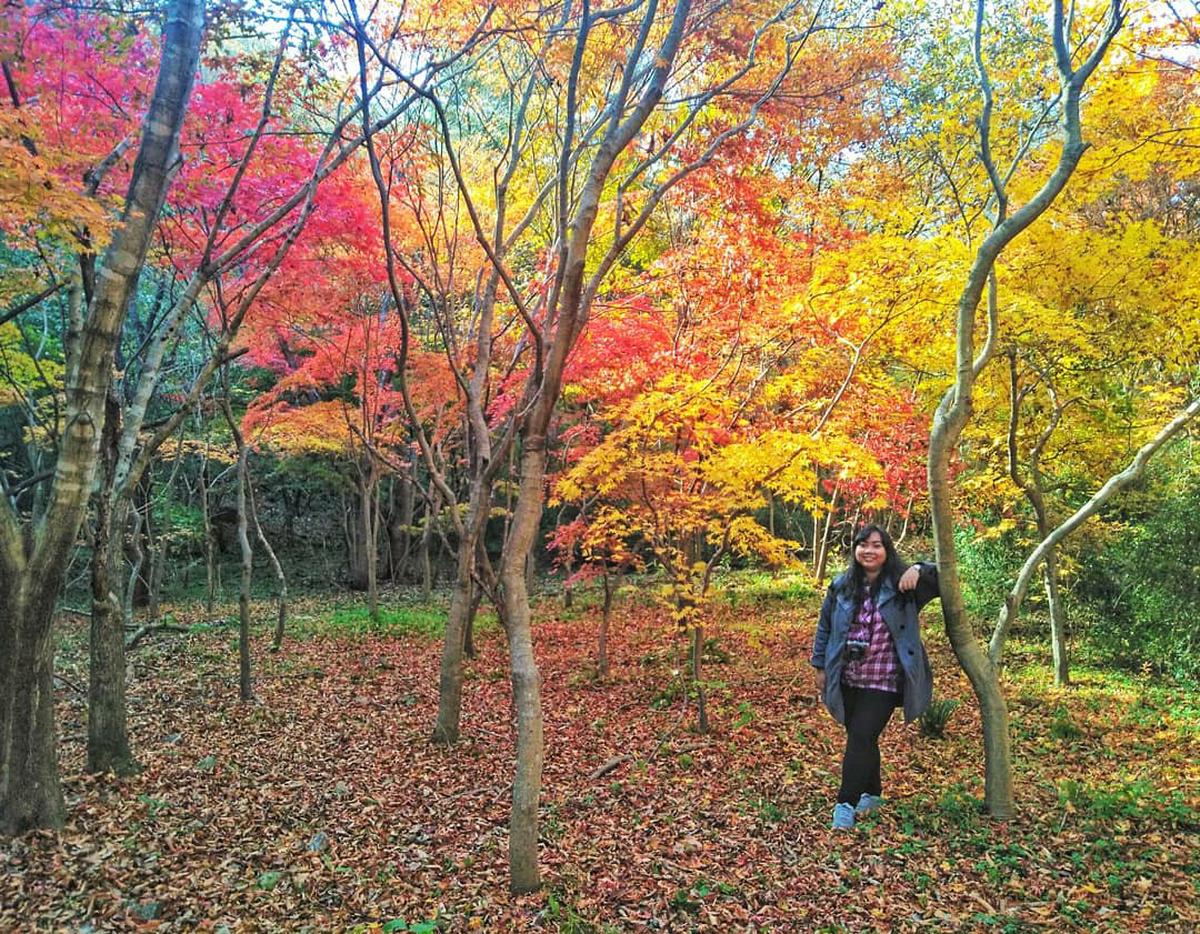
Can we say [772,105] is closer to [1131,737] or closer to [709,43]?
[709,43]

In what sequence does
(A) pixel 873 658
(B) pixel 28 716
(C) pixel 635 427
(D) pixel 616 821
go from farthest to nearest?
1. (C) pixel 635 427
2. (D) pixel 616 821
3. (A) pixel 873 658
4. (B) pixel 28 716

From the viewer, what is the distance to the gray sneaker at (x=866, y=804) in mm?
4340

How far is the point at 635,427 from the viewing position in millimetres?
7082

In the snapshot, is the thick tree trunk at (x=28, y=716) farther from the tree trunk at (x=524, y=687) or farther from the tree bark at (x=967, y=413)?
the tree bark at (x=967, y=413)

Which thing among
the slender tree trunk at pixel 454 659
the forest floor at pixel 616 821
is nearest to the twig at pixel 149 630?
the forest floor at pixel 616 821

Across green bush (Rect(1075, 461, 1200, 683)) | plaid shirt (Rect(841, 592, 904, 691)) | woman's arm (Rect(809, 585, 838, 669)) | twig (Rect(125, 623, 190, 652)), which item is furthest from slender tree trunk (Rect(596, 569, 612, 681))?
green bush (Rect(1075, 461, 1200, 683))

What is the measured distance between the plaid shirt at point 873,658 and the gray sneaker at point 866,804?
797mm

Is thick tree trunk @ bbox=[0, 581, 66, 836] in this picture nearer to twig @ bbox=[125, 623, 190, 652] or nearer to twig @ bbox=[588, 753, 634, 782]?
twig @ bbox=[588, 753, 634, 782]

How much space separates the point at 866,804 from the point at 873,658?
101 centimetres

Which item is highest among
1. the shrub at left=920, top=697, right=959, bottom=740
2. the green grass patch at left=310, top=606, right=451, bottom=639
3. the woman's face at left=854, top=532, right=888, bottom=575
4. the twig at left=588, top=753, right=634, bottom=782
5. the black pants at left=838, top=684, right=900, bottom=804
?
the woman's face at left=854, top=532, right=888, bottom=575

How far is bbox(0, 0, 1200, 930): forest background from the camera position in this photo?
12.1 feet

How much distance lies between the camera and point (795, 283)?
8.12 meters

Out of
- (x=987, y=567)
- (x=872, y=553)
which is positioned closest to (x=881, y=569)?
(x=872, y=553)

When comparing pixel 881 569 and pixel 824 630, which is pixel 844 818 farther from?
pixel 881 569
